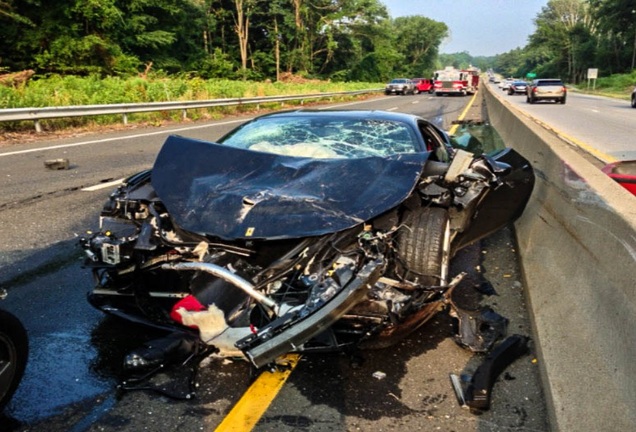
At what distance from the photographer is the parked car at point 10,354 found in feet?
8.90

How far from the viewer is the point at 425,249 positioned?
345 centimetres

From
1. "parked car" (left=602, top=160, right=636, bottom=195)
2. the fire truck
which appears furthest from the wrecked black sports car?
the fire truck

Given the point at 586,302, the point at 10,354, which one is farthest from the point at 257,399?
the point at 586,302

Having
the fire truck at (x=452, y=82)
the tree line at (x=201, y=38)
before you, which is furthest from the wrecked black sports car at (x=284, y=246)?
the fire truck at (x=452, y=82)

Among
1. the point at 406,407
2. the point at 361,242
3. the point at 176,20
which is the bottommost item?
the point at 406,407

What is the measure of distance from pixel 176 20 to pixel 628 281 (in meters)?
42.3

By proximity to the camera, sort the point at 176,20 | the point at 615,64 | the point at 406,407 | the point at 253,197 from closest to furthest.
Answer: the point at 406,407 → the point at 253,197 → the point at 176,20 → the point at 615,64

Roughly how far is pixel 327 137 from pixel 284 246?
1.65 metres

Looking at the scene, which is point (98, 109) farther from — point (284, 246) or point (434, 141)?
point (284, 246)

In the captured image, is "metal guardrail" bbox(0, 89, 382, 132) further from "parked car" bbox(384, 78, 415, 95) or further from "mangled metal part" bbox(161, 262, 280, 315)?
"parked car" bbox(384, 78, 415, 95)

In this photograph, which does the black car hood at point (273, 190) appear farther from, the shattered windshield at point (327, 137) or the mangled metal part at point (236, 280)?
the shattered windshield at point (327, 137)

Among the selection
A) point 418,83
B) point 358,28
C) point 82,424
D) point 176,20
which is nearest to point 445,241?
point 82,424

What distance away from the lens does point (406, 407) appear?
9.61 ft

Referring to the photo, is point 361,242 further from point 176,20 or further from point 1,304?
point 176,20
